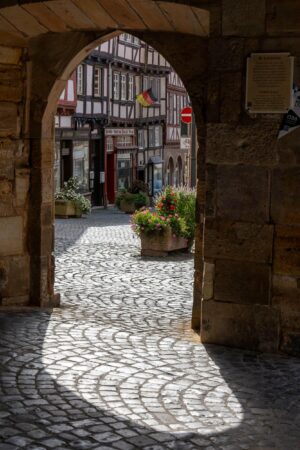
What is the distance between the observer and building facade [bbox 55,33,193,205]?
2623cm

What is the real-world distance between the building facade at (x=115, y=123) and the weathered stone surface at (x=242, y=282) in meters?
18.6

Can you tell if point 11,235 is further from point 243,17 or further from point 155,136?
point 155,136

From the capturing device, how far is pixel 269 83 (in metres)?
6.04

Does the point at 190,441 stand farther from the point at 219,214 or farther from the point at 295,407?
the point at 219,214

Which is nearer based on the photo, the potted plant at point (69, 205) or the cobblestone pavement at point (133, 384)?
the cobblestone pavement at point (133, 384)

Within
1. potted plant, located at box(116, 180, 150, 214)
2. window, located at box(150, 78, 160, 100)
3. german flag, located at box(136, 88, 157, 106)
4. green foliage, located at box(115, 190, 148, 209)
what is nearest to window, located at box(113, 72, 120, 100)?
german flag, located at box(136, 88, 157, 106)

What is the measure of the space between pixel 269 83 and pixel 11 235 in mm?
2974

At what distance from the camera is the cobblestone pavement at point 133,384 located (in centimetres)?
442

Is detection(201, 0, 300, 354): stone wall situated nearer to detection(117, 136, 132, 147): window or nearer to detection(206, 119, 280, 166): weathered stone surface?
detection(206, 119, 280, 166): weathered stone surface

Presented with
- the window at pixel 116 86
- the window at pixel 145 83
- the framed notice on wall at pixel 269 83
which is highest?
the window at pixel 145 83

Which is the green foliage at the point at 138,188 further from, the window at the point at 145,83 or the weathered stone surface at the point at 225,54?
the weathered stone surface at the point at 225,54

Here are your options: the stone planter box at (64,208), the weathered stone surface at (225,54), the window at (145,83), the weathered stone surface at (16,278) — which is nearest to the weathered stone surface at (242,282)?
the weathered stone surface at (225,54)

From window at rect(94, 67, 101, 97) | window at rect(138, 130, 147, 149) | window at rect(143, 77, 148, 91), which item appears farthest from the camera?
window at rect(138, 130, 147, 149)

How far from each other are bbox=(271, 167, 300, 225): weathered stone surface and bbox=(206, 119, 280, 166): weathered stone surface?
4.9 inches
